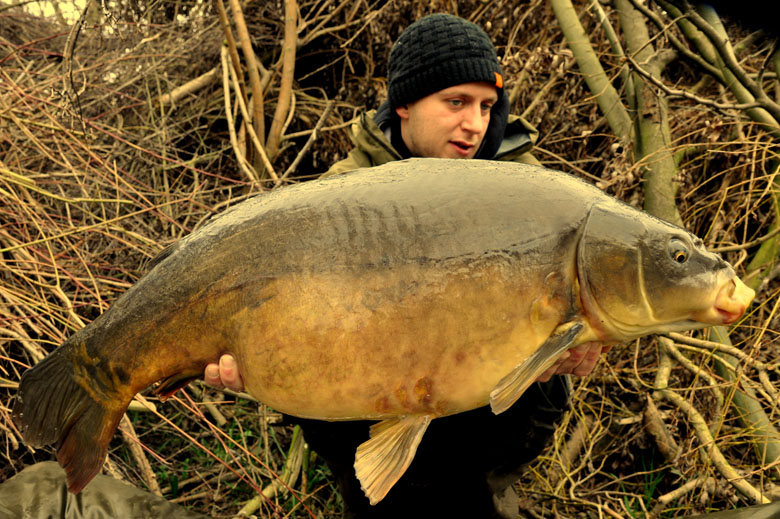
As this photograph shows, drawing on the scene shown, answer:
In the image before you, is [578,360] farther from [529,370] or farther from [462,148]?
[462,148]

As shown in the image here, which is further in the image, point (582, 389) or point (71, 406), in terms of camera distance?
point (582, 389)

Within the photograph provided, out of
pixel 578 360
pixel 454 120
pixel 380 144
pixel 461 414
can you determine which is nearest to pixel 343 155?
pixel 380 144

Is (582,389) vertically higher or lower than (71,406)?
lower

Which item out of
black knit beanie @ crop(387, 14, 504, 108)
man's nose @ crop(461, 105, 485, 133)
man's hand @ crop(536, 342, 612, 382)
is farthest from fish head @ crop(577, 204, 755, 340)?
black knit beanie @ crop(387, 14, 504, 108)

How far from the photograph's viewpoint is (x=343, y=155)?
13.3ft

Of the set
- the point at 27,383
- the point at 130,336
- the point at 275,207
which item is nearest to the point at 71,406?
the point at 27,383

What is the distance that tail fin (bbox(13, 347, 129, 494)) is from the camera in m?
1.56

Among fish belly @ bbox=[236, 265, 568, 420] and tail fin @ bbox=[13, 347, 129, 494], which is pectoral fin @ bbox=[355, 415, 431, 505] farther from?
tail fin @ bbox=[13, 347, 129, 494]

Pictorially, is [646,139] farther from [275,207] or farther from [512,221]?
[275,207]

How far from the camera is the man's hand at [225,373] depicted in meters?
1.52

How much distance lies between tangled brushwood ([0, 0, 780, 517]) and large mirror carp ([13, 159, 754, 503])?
0.80 meters

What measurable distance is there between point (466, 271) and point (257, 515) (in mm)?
1720

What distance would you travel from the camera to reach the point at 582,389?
292 cm

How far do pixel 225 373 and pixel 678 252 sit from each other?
92 centimetres
